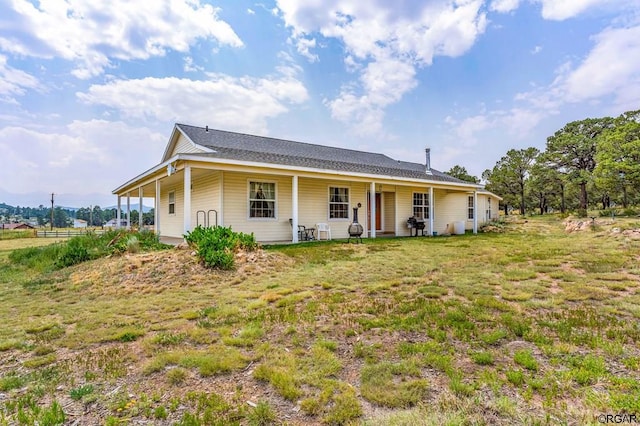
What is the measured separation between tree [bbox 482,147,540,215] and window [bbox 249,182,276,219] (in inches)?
1194

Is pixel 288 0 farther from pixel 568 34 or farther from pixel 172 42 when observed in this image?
pixel 568 34

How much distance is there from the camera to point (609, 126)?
1049 inches

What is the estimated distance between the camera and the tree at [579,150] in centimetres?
2677

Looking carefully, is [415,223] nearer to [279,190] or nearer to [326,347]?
[279,190]

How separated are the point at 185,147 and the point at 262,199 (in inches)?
185

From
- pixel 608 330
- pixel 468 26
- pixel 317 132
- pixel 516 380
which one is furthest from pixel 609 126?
pixel 516 380

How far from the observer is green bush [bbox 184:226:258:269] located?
21.9 feet

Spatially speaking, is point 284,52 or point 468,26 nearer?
point 468,26

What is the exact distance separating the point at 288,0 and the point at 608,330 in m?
12.3

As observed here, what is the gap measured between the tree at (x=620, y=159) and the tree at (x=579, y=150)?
3.35 meters

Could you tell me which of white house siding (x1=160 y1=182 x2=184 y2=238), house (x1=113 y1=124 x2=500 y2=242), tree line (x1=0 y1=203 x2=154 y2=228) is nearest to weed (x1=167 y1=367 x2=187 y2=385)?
house (x1=113 y1=124 x2=500 y2=242)

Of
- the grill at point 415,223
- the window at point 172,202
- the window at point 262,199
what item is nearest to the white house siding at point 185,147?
the window at point 172,202

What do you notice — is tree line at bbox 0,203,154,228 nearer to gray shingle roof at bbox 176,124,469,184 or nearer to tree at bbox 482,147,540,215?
gray shingle roof at bbox 176,124,469,184

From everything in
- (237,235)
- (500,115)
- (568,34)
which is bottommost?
(237,235)
